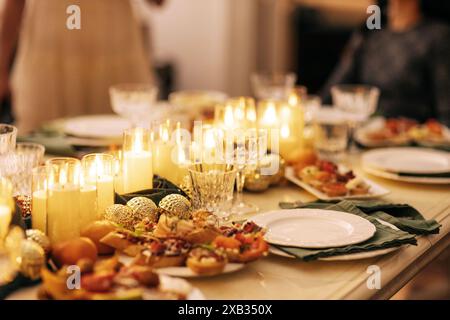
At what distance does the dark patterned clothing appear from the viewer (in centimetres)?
326

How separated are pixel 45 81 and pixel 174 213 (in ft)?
6.26

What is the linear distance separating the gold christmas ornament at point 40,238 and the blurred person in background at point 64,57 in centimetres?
182

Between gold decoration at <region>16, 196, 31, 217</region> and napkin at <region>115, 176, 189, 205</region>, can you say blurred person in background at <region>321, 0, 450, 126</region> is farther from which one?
gold decoration at <region>16, 196, 31, 217</region>

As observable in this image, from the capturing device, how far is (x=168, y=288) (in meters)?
1.13

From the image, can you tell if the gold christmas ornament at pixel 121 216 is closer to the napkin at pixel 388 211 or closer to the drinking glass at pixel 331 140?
the napkin at pixel 388 211

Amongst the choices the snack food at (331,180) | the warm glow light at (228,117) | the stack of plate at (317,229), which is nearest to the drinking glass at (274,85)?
the warm glow light at (228,117)

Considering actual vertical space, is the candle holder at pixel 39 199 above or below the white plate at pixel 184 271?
above

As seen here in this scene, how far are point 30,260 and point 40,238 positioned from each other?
0.21ft

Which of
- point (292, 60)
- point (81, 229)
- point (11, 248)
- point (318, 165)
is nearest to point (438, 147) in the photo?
point (318, 165)

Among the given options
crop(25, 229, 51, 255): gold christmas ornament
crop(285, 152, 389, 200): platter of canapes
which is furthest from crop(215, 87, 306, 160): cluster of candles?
crop(25, 229, 51, 255): gold christmas ornament

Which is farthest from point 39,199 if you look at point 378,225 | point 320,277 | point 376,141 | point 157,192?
point 376,141

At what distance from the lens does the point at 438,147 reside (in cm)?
217

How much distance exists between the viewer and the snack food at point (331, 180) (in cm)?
168
